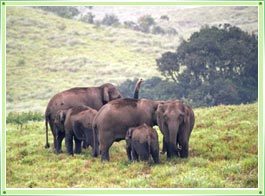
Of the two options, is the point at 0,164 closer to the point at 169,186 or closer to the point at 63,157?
the point at 63,157

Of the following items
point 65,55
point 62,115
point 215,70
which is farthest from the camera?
point 65,55

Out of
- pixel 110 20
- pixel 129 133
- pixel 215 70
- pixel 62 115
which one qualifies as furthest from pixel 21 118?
pixel 110 20

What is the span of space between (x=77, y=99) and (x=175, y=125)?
12.6 feet

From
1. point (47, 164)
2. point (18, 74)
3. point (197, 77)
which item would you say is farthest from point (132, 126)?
point (18, 74)

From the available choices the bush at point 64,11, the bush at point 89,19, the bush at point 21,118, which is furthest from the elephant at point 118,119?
the bush at point 89,19

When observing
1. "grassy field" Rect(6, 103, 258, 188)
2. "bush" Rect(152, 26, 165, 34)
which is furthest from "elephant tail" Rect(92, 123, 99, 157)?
"bush" Rect(152, 26, 165, 34)

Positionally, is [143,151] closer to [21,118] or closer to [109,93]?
[109,93]

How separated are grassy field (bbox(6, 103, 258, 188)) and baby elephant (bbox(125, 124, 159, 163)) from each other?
24 cm

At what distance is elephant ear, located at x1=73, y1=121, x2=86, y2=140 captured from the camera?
15.2 metres

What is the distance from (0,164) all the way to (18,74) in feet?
77.2

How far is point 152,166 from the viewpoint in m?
13.4

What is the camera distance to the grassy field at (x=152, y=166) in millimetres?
12359

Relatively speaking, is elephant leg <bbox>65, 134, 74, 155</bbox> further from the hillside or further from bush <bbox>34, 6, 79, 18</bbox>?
bush <bbox>34, 6, 79, 18</bbox>

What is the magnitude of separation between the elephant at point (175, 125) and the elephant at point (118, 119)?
0.45 metres
